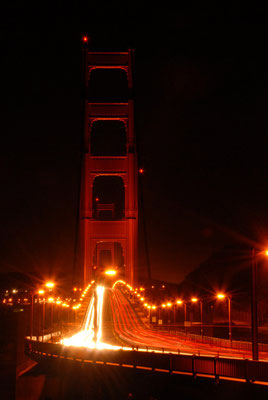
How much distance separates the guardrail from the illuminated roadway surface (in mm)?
3184

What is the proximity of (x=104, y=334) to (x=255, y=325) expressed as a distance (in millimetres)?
22926

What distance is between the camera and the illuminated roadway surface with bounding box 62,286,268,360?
2944cm

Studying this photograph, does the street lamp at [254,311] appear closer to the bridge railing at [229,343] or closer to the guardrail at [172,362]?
the guardrail at [172,362]

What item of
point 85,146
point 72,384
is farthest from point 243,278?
point 72,384

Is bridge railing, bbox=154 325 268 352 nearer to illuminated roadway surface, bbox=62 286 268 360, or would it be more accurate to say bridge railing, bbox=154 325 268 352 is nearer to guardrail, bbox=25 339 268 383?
illuminated roadway surface, bbox=62 286 268 360

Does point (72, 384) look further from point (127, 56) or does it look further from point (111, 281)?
point (111, 281)

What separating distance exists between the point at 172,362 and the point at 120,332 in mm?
20543

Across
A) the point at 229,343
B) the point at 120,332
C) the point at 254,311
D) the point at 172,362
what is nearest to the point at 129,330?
the point at 120,332

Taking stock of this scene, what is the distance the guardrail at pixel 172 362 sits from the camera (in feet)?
51.7

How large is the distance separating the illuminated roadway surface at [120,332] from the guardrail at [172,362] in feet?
10.4

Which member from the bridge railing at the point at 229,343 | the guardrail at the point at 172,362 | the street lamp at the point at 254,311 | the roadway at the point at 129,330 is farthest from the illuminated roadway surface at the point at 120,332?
the street lamp at the point at 254,311

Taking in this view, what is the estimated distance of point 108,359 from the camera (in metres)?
21.2

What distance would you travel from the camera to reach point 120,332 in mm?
38531

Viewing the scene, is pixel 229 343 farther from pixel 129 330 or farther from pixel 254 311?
pixel 254 311
